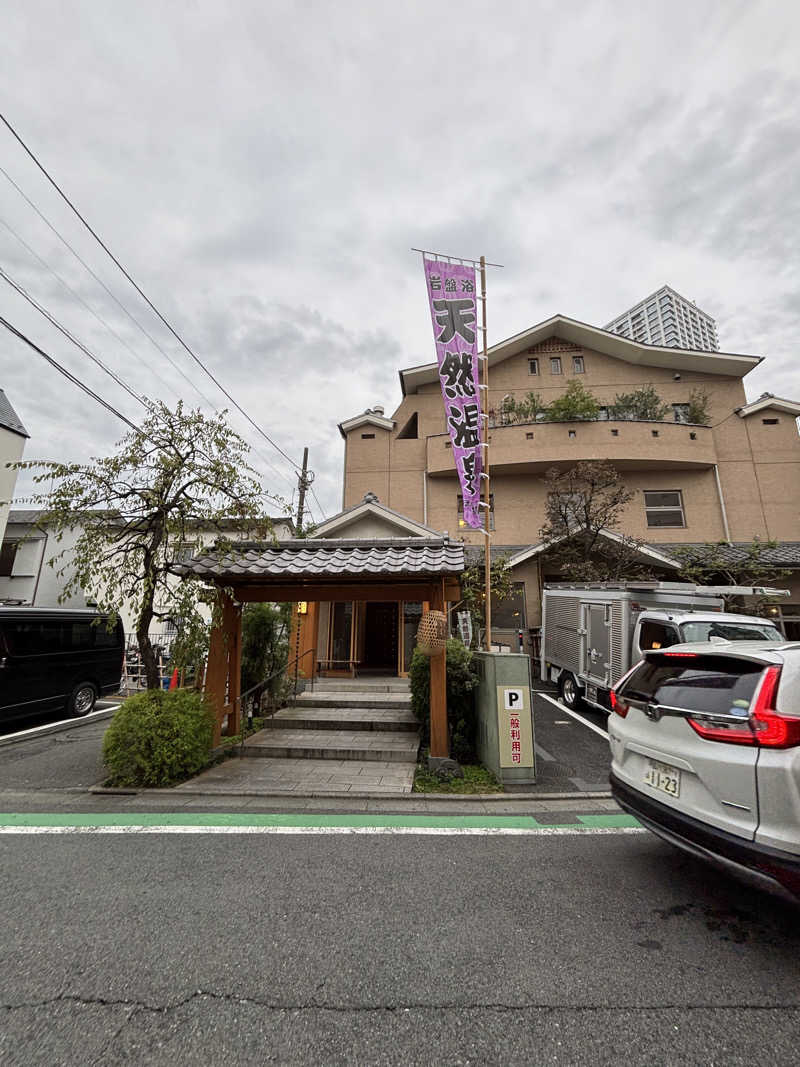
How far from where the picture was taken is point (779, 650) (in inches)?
112

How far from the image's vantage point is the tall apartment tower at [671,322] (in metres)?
41.0

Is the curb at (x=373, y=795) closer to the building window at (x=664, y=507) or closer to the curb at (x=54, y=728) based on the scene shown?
the curb at (x=54, y=728)

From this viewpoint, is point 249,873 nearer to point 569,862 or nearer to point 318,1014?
point 318,1014

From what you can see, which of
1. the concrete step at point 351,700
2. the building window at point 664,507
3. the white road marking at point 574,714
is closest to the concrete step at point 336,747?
the concrete step at point 351,700

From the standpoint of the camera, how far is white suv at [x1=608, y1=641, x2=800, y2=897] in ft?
7.86

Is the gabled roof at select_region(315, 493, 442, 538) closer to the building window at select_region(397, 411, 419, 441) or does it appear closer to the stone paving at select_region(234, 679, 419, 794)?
the stone paving at select_region(234, 679, 419, 794)

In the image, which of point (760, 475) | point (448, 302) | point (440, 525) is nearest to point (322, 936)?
point (448, 302)

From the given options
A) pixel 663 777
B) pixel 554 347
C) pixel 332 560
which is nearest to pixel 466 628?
pixel 332 560

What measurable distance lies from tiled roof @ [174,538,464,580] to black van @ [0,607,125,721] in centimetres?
306

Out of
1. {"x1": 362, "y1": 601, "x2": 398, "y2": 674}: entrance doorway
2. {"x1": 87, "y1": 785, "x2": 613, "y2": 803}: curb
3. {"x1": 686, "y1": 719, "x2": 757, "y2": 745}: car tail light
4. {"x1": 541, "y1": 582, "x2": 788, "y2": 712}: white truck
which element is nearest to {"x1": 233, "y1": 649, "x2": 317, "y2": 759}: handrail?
{"x1": 87, "y1": 785, "x2": 613, "y2": 803}: curb

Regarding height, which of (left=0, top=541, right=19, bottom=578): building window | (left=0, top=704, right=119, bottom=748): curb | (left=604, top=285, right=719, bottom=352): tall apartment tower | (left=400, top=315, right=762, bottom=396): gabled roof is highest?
(left=604, top=285, right=719, bottom=352): tall apartment tower

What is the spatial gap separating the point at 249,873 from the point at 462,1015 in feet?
6.39

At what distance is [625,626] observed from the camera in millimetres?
8102

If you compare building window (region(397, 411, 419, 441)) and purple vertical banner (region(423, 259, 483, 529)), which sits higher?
building window (region(397, 411, 419, 441))
